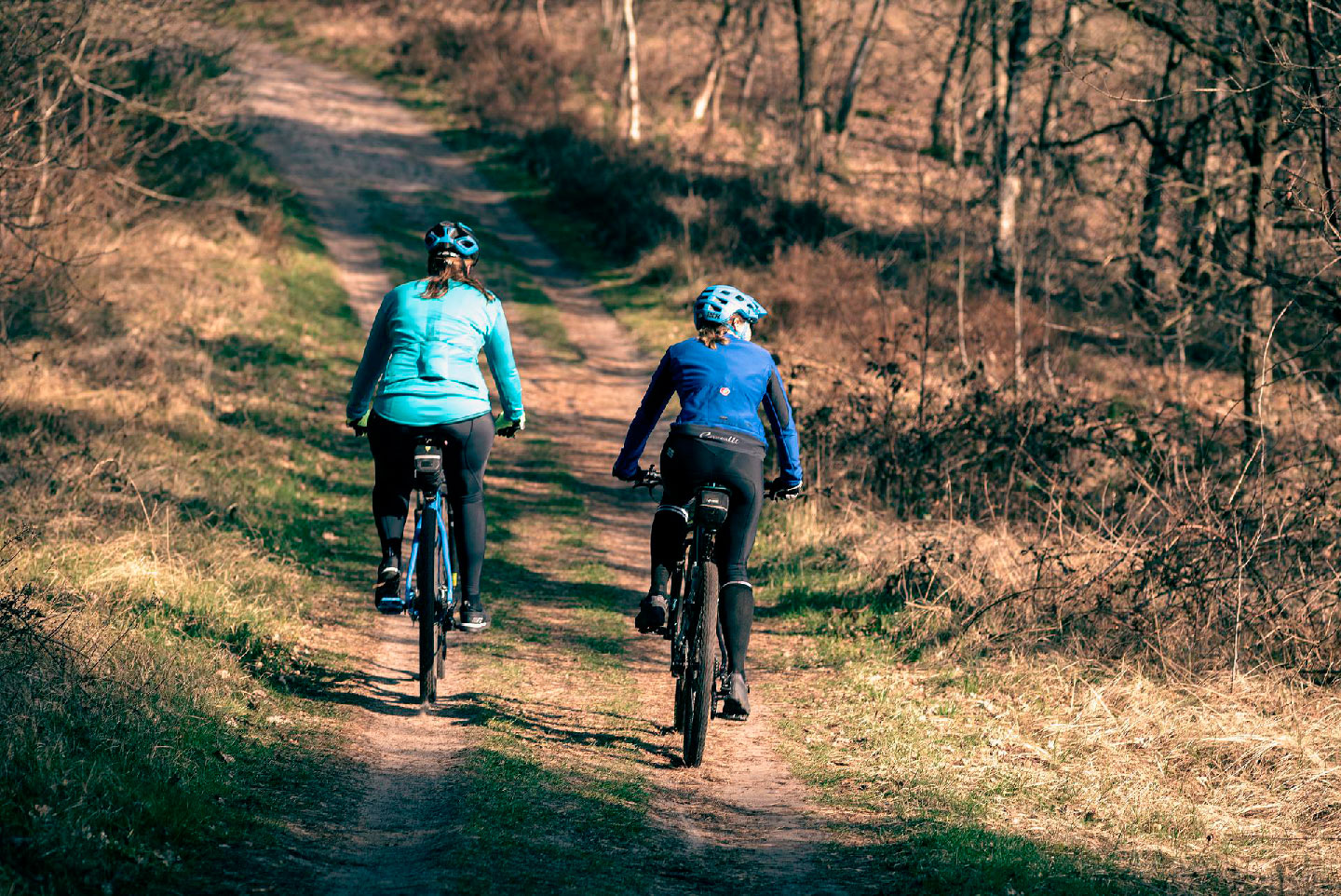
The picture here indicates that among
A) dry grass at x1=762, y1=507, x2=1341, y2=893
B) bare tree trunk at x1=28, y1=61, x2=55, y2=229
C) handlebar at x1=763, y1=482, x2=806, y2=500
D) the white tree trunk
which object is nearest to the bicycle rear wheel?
handlebar at x1=763, y1=482, x2=806, y2=500

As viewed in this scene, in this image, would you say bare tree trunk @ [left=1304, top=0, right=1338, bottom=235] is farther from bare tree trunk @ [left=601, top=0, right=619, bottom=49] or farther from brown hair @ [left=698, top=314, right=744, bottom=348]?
bare tree trunk @ [left=601, top=0, right=619, bottom=49]

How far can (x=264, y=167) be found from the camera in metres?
25.9

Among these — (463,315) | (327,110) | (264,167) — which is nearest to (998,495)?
(463,315)

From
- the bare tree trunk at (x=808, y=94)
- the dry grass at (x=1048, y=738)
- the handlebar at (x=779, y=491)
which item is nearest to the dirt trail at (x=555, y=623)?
the dry grass at (x=1048, y=738)

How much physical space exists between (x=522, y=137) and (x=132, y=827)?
27.9 meters

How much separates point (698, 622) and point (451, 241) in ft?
7.49

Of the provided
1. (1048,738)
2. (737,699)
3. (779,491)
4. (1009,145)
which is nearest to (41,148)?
(779,491)

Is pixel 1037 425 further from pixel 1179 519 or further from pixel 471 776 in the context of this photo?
pixel 471 776

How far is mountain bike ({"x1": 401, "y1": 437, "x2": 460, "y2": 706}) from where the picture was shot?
593 cm

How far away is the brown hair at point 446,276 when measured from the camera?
19.5ft

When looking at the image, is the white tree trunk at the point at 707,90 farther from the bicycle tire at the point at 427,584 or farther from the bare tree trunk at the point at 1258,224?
the bicycle tire at the point at 427,584

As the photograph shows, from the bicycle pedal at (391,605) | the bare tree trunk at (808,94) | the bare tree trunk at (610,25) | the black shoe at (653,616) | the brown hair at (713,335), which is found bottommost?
the bicycle pedal at (391,605)

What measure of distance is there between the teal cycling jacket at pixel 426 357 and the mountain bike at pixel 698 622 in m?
1.02

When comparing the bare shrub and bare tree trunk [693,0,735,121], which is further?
bare tree trunk [693,0,735,121]
